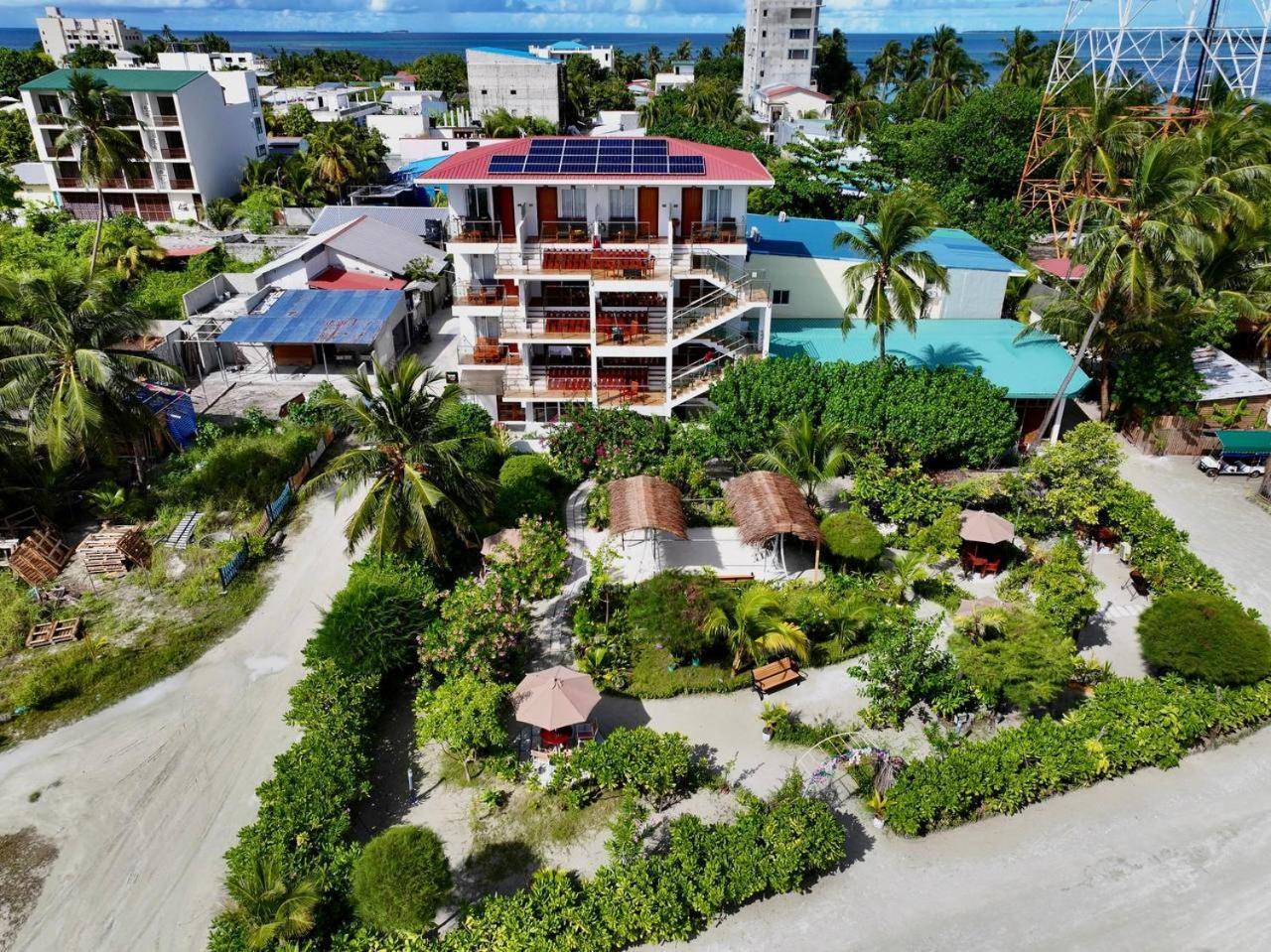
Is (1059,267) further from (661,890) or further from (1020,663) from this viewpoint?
(661,890)

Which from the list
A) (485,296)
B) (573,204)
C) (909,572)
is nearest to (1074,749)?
(909,572)

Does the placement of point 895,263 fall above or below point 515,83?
below

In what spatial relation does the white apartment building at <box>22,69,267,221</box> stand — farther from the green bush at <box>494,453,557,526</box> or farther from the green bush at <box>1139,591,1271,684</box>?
the green bush at <box>1139,591,1271,684</box>

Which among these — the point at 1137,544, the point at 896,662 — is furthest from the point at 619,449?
the point at 1137,544

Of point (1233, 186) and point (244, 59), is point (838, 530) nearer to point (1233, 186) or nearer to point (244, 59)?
point (1233, 186)

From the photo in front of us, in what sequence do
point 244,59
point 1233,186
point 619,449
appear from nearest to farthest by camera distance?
1. point 619,449
2. point 1233,186
3. point 244,59

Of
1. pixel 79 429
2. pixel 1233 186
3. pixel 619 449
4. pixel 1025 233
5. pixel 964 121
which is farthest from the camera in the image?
pixel 964 121

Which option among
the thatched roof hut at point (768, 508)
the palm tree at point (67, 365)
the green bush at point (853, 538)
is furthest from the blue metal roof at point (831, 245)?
the palm tree at point (67, 365)
